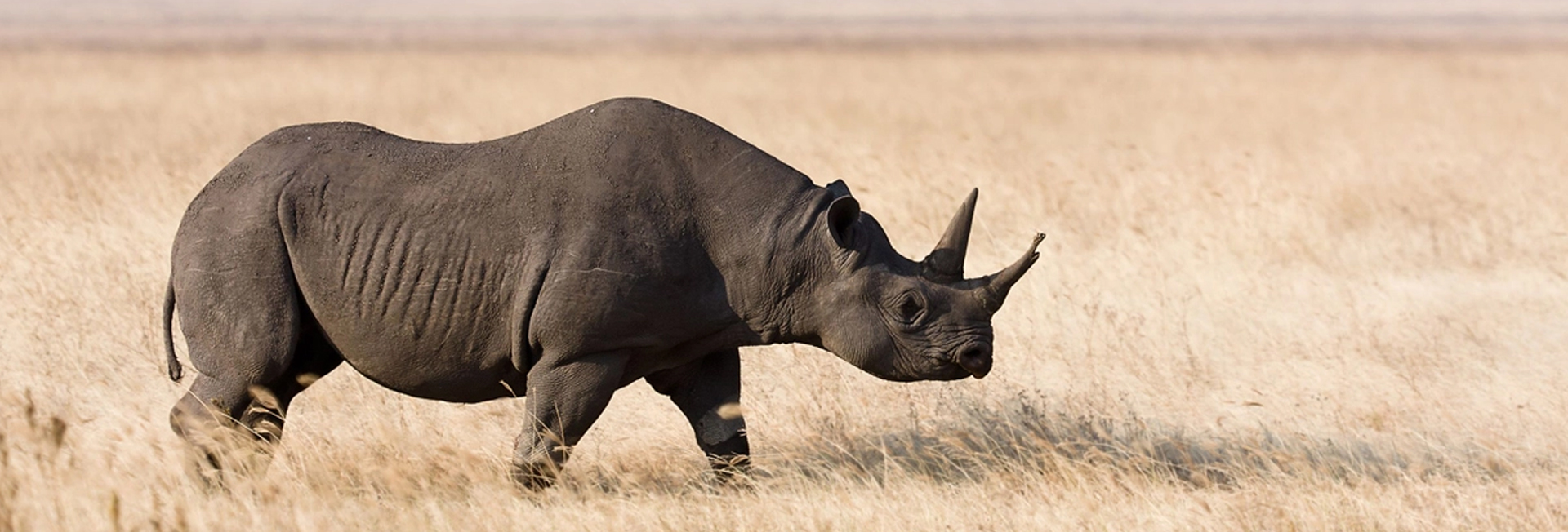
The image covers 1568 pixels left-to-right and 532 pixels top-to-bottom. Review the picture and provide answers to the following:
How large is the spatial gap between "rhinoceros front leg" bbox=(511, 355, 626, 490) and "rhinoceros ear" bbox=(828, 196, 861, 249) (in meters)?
1.02

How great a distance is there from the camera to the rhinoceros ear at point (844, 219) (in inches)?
304

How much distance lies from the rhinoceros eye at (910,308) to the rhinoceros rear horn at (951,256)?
166 millimetres

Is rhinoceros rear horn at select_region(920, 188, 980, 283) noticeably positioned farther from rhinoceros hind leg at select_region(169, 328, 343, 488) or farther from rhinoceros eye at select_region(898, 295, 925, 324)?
rhinoceros hind leg at select_region(169, 328, 343, 488)

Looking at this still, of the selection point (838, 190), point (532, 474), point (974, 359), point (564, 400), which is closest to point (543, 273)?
point (564, 400)

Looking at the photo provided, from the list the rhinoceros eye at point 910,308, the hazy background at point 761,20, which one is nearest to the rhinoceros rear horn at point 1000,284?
the rhinoceros eye at point 910,308

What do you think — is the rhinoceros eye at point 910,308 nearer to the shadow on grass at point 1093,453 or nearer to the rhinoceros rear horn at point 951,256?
the rhinoceros rear horn at point 951,256

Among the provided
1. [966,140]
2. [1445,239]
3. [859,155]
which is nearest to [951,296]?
[1445,239]

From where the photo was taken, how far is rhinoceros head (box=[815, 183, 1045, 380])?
792 centimetres

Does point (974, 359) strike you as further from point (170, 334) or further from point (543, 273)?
point (170, 334)

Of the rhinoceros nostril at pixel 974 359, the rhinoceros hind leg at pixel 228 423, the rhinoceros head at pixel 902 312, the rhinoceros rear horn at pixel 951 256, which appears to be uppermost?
the rhinoceros rear horn at pixel 951 256

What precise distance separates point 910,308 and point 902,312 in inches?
1.6

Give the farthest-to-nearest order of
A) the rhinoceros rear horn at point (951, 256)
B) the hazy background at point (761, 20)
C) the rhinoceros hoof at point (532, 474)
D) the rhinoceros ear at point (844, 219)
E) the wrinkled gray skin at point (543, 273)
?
1. the hazy background at point (761, 20)
2. the rhinoceros rear horn at point (951, 256)
3. the rhinoceros hoof at point (532, 474)
4. the rhinoceros ear at point (844, 219)
5. the wrinkled gray skin at point (543, 273)

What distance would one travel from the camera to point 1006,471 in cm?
876

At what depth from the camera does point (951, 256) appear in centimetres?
802
